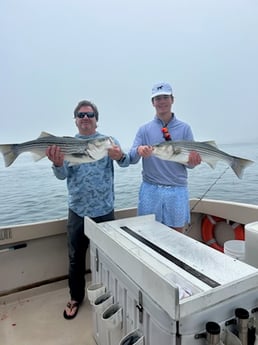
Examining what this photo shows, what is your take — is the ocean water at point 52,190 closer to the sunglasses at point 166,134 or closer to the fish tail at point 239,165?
the fish tail at point 239,165

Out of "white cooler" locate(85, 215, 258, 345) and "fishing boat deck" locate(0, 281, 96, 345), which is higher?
"white cooler" locate(85, 215, 258, 345)

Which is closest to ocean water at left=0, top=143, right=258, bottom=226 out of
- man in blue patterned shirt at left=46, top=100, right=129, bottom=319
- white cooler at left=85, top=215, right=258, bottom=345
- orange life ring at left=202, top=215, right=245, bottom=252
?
orange life ring at left=202, top=215, right=245, bottom=252

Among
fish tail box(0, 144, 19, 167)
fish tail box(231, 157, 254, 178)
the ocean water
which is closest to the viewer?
fish tail box(0, 144, 19, 167)

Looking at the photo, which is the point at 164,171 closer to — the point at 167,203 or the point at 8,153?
the point at 167,203

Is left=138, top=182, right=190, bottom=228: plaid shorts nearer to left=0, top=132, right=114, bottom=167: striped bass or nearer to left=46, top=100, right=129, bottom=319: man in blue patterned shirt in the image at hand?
left=46, top=100, right=129, bottom=319: man in blue patterned shirt

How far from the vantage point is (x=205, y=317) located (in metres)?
0.90

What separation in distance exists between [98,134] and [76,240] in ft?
2.36

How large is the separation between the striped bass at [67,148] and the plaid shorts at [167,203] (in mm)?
405


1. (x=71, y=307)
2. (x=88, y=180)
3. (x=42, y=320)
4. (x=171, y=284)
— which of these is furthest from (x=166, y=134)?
(x=42, y=320)

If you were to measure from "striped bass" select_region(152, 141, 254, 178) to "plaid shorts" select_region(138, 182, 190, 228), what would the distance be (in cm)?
19

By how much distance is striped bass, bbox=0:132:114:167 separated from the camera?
1646mm

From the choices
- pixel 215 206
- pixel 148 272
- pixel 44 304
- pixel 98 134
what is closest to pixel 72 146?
pixel 98 134

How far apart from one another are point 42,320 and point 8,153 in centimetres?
117

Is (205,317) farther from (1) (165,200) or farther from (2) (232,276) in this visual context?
(1) (165,200)
